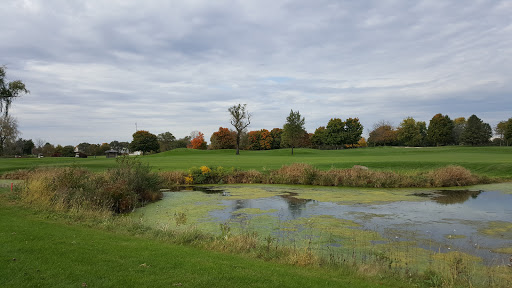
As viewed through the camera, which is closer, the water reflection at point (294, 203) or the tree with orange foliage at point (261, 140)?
the water reflection at point (294, 203)

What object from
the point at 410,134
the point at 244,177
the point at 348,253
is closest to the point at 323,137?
the point at 410,134

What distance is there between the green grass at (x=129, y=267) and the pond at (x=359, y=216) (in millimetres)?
2250

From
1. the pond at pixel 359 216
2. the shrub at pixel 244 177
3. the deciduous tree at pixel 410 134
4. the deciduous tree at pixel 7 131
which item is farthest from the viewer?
the deciduous tree at pixel 410 134

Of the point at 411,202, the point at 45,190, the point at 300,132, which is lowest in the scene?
the point at 411,202

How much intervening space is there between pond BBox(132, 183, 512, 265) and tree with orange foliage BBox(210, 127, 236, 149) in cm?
6566

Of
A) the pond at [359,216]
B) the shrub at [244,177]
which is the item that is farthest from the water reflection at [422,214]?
the shrub at [244,177]

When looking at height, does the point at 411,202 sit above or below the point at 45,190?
below

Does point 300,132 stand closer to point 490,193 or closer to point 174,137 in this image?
point 490,193

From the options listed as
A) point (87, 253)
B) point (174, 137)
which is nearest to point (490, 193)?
point (87, 253)

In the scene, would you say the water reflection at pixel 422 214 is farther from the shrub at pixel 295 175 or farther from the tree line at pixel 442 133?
the tree line at pixel 442 133

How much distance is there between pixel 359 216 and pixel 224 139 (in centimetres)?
7541

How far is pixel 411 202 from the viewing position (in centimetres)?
1762

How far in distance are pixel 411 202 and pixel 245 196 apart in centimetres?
898

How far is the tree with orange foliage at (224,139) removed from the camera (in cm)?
8831
